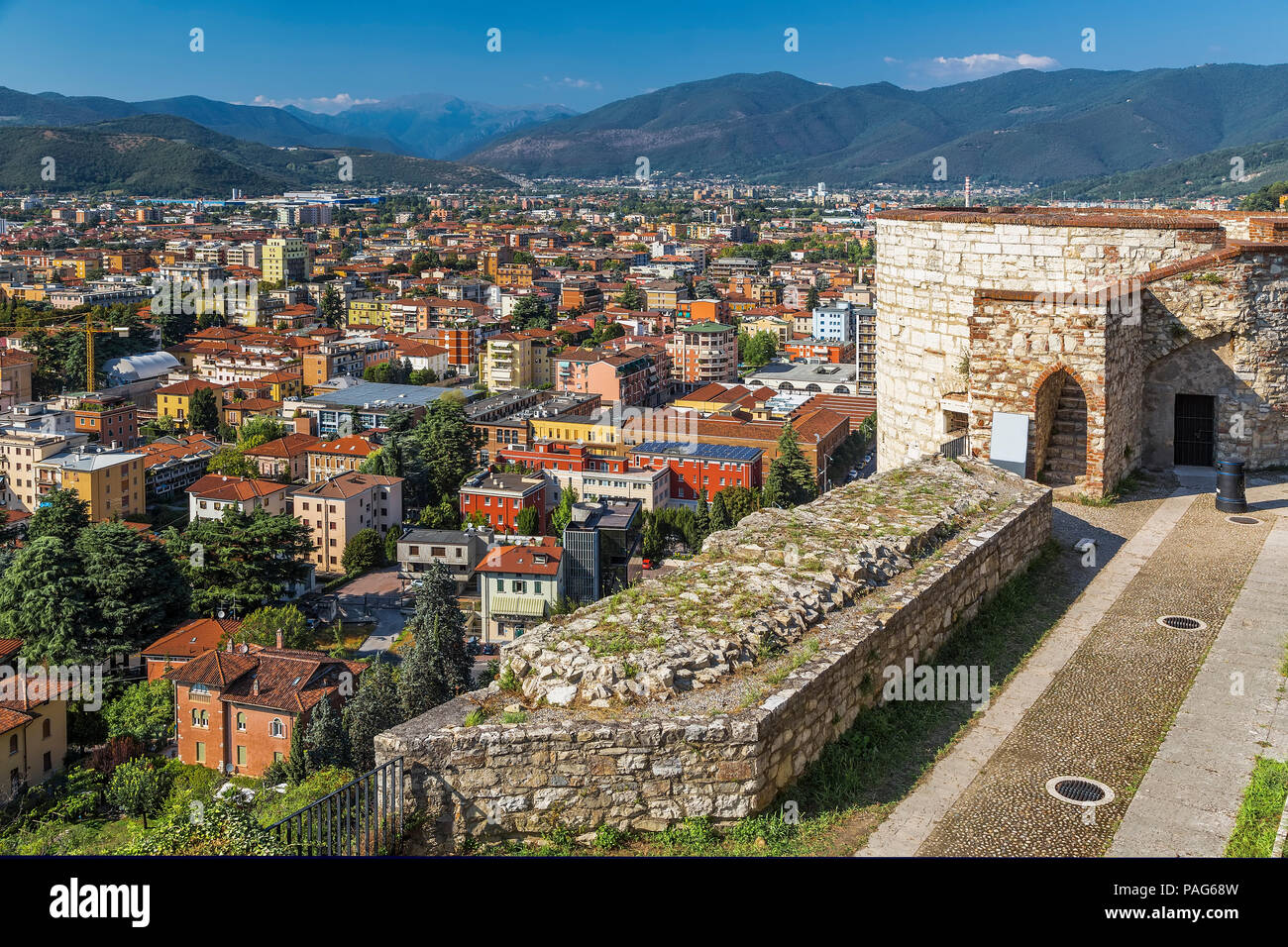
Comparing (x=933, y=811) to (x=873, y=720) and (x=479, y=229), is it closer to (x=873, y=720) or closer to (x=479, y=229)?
(x=873, y=720)

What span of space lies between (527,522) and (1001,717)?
39.7 meters

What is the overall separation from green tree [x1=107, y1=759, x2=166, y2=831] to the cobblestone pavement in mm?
17585

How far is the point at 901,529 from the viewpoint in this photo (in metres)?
5.76

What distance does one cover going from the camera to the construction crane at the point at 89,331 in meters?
66.3

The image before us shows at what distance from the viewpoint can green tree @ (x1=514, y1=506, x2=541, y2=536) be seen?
43.9 meters

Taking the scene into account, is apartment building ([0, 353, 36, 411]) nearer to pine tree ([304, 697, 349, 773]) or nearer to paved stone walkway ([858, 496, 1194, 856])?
pine tree ([304, 697, 349, 773])

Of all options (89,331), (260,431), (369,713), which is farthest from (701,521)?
(89,331)

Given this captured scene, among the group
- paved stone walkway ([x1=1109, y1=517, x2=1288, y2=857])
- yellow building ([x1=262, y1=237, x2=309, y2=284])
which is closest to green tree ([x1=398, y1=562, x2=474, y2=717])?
paved stone walkway ([x1=1109, y1=517, x2=1288, y2=857])

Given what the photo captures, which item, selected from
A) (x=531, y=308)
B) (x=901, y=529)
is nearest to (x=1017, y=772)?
(x=901, y=529)

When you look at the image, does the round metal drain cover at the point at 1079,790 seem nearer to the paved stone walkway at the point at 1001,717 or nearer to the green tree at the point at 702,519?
Result: the paved stone walkway at the point at 1001,717

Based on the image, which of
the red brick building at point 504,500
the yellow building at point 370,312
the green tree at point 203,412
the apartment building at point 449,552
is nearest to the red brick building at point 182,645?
the apartment building at point 449,552

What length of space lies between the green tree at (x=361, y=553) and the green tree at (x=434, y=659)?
1214cm

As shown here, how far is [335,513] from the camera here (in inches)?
1697

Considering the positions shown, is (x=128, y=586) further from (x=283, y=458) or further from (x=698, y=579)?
(x=698, y=579)
